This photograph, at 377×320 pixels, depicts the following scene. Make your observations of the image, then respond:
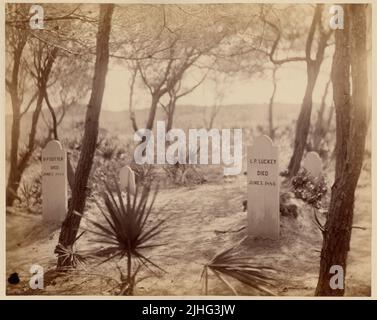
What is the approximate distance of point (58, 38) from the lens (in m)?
5.31

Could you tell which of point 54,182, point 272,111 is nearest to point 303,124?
point 272,111

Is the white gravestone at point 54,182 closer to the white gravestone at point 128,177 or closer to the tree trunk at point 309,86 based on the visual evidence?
the white gravestone at point 128,177

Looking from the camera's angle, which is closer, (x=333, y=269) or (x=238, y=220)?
(x=333, y=269)

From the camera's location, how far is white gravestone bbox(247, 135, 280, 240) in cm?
543

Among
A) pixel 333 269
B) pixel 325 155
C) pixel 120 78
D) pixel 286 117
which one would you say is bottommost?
pixel 333 269

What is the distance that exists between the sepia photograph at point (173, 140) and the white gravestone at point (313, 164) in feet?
0.15

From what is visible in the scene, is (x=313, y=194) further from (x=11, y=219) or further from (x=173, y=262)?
(x=11, y=219)

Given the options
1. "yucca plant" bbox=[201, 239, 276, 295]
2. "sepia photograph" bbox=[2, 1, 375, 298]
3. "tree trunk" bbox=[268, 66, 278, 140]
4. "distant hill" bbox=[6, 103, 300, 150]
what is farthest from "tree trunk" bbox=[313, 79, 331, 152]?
"yucca plant" bbox=[201, 239, 276, 295]

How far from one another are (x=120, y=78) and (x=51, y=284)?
7.82ft

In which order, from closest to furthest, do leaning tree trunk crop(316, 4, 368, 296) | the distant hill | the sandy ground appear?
leaning tree trunk crop(316, 4, 368, 296), the sandy ground, the distant hill

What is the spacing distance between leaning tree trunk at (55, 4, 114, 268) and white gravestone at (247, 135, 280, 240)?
1.79 meters

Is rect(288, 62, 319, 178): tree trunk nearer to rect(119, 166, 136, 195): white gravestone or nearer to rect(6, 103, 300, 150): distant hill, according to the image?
rect(6, 103, 300, 150): distant hill

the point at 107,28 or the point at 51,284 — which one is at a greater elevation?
the point at 107,28
